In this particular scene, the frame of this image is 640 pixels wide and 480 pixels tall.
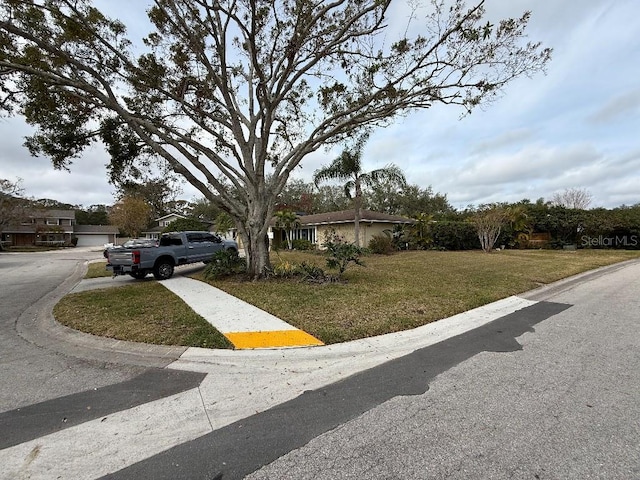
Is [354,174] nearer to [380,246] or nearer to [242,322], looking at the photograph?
[380,246]

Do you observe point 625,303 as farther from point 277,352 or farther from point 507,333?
point 277,352

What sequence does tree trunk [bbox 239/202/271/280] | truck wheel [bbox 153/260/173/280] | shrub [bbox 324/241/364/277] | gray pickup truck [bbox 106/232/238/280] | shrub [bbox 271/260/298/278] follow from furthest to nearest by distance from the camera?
truck wheel [bbox 153/260/173/280] < gray pickup truck [bbox 106/232/238/280] < shrub [bbox 271/260/298/278] < tree trunk [bbox 239/202/271/280] < shrub [bbox 324/241/364/277]

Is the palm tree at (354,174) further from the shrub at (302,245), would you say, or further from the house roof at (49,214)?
the house roof at (49,214)

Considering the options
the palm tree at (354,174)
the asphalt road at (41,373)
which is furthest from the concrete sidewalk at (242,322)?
the palm tree at (354,174)

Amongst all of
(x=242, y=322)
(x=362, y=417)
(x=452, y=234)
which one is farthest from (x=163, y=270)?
(x=452, y=234)

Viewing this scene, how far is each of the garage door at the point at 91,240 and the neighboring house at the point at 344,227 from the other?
46031 millimetres

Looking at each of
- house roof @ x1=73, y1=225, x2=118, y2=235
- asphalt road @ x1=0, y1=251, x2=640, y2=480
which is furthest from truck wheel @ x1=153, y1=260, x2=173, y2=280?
house roof @ x1=73, y1=225, x2=118, y2=235

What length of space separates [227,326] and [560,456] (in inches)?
179

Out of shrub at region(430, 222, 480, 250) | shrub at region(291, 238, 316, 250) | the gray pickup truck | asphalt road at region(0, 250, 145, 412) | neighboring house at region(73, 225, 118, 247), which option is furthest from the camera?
neighboring house at region(73, 225, 118, 247)

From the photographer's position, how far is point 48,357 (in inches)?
167

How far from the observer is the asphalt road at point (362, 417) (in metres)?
2.20

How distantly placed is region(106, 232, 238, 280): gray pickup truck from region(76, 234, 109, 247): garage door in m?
53.6

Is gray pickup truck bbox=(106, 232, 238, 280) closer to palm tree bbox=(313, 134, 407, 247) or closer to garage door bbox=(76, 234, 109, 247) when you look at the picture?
palm tree bbox=(313, 134, 407, 247)

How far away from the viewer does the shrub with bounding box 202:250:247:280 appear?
1031 centimetres
